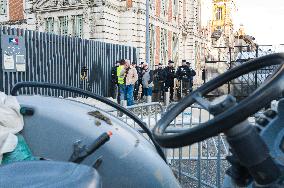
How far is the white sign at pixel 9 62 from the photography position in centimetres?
1317

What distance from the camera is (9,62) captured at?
529 inches

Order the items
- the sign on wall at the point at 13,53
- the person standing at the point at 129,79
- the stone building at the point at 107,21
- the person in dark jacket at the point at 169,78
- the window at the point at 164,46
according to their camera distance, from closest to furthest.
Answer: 1. the sign on wall at the point at 13,53
2. the person standing at the point at 129,79
3. the person in dark jacket at the point at 169,78
4. the stone building at the point at 107,21
5. the window at the point at 164,46

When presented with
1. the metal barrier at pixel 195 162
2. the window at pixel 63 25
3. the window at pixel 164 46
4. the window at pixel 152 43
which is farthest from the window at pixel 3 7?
the metal barrier at pixel 195 162

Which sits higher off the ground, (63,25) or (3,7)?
(3,7)

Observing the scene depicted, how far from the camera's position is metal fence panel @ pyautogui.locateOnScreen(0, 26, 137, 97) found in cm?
1424

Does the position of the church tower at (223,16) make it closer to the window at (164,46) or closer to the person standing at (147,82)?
the window at (164,46)

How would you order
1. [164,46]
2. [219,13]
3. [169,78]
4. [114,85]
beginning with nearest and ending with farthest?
[169,78]
[114,85]
[164,46]
[219,13]

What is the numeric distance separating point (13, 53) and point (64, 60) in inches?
129

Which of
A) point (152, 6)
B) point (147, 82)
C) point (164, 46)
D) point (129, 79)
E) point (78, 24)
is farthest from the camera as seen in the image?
point (164, 46)

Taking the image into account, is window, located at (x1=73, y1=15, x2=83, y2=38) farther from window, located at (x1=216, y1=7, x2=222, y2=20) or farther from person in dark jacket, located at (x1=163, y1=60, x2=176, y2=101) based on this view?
window, located at (x1=216, y1=7, x2=222, y2=20)

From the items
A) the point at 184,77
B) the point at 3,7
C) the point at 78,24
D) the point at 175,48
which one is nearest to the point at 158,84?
the point at 184,77

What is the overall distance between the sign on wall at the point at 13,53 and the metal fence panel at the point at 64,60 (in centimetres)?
14

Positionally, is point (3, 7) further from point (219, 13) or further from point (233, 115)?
point (219, 13)

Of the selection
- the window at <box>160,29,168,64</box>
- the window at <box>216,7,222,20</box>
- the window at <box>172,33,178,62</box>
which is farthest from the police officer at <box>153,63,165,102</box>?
the window at <box>216,7,222,20</box>
